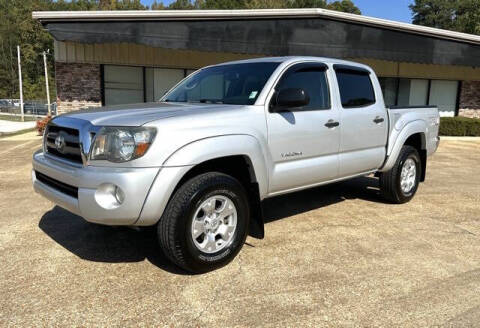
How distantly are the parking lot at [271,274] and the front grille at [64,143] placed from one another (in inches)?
39.4

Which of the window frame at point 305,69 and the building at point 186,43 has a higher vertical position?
the building at point 186,43

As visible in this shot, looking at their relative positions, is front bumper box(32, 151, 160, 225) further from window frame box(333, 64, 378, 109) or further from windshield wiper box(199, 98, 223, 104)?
window frame box(333, 64, 378, 109)

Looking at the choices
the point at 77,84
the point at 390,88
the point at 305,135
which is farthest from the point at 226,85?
the point at 390,88

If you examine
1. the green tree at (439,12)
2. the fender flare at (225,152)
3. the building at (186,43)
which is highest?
the green tree at (439,12)

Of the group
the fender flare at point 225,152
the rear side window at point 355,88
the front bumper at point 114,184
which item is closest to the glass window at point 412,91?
the rear side window at point 355,88

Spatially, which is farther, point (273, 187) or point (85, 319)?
point (273, 187)

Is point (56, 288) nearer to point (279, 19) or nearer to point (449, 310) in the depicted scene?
point (449, 310)

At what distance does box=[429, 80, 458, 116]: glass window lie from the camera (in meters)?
19.2

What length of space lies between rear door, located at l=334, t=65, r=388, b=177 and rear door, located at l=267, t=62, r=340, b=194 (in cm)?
20

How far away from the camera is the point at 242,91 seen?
413cm

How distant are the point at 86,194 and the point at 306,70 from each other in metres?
2.65

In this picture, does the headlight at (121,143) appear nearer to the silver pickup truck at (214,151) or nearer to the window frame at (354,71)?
the silver pickup truck at (214,151)

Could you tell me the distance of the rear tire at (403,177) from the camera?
561 cm

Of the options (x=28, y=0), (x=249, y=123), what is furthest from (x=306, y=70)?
(x=28, y=0)
